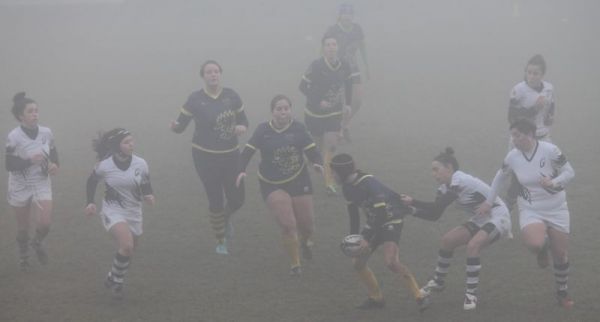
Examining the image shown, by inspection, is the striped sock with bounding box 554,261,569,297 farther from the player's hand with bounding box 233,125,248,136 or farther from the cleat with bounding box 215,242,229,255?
the cleat with bounding box 215,242,229,255

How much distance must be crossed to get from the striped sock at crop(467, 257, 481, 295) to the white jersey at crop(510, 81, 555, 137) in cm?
315

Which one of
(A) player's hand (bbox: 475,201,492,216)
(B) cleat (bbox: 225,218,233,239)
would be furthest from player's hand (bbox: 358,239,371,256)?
(B) cleat (bbox: 225,218,233,239)

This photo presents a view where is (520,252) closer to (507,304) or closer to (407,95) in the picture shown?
(507,304)

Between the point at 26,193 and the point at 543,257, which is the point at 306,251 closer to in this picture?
the point at 543,257

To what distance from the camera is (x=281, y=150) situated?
1069 cm

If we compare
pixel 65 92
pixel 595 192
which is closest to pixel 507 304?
pixel 595 192

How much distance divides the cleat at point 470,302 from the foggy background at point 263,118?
4.7 inches

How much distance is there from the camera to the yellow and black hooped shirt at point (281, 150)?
10672 millimetres

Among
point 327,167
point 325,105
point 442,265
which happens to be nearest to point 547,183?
point 442,265

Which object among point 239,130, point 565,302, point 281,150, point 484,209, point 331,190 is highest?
point 239,130

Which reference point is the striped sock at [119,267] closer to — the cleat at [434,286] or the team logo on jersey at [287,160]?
the team logo on jersey at [287,160]

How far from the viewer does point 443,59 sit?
26219 mm

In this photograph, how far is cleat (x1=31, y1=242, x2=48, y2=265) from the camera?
1116 centimetres

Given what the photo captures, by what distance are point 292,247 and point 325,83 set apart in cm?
387
